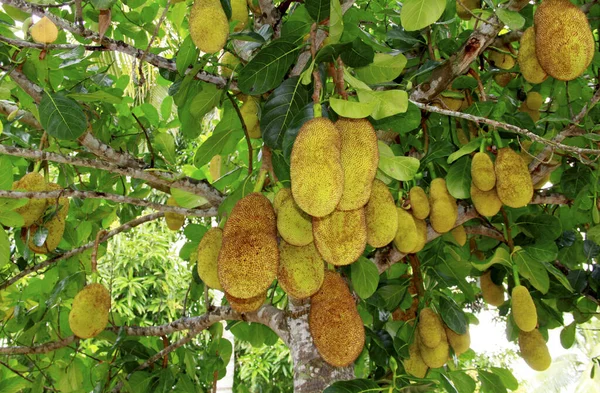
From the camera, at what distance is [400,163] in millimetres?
991

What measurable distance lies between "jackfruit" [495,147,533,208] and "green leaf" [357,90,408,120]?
0.54 metres

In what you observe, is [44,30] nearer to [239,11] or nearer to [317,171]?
[239,11]

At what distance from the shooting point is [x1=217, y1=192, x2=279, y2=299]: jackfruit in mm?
851

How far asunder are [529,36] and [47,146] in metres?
1.23

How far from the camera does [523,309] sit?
55.9 inches

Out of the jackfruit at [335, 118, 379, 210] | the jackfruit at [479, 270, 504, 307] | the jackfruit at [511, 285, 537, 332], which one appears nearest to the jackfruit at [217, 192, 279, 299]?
the jackfruit at [335, 118, 379, 210]

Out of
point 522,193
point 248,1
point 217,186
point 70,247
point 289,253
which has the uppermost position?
point 248,1

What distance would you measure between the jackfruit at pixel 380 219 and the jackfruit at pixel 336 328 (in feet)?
0.41

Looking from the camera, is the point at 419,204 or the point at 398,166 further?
the point at 419,204

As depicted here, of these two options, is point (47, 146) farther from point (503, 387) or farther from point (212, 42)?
point (503, 387)

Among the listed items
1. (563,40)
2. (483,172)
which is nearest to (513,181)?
(483,172)

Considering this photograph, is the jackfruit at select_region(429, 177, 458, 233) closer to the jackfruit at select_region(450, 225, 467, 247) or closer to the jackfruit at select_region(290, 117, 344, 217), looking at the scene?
the jackfruit at select_region(450, 225, 467, 247)

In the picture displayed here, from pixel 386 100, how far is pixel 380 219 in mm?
200

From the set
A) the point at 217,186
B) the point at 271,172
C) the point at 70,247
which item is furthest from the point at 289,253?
the point at 70,247
